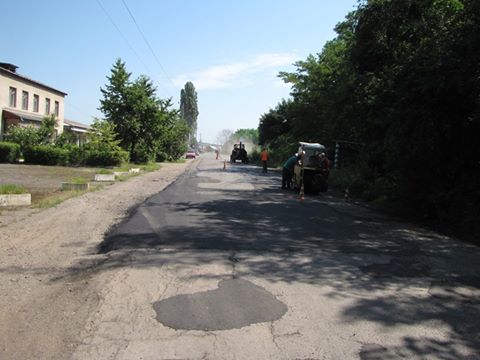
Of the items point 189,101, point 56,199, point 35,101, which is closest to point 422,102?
point 56,199

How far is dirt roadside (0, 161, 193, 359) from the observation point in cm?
477

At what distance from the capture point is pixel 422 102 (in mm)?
13570

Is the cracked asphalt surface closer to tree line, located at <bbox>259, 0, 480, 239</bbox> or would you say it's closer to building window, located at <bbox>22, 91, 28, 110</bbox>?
tree line, located at <bbox>259, 0, 480, 239</bbox>

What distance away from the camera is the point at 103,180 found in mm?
23203

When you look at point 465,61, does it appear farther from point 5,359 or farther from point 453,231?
point 5,359

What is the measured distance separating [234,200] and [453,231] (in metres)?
6.96

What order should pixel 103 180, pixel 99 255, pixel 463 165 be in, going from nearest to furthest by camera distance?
pixel 99 255 < pixel 463 165 < pixel 103 180

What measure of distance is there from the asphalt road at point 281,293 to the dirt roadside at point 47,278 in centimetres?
27

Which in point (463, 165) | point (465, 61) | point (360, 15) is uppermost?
point (360, 15)

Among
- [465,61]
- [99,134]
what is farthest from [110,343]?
[99,134]

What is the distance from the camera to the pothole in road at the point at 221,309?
203 inches

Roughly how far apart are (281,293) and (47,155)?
1203 inches

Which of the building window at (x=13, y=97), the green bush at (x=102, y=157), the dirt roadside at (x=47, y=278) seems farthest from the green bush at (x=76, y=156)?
the dirt roadside at (x=47, y=278)

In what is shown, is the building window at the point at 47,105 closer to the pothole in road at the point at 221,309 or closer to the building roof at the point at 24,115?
the building roof at the point at 24,115
